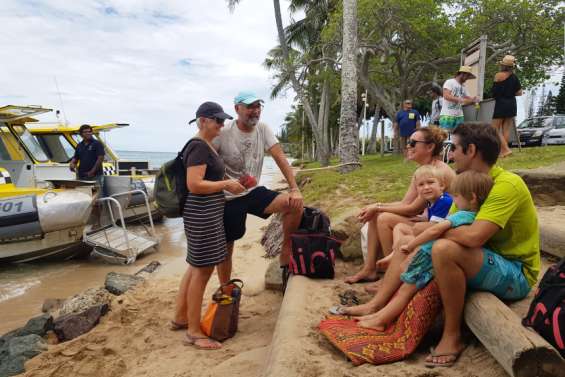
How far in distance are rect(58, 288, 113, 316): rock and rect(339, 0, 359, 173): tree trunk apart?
289 inches

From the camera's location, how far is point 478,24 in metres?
15.2

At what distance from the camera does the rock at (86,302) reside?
480 cm

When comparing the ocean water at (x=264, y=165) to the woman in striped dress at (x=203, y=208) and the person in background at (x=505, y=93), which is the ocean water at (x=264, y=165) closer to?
the woman in striped dress at (x=203, y=208)

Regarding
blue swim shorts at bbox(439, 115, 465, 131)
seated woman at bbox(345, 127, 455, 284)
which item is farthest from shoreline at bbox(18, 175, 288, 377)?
blue swim shorts at bbox(439, 115, 465, 131)

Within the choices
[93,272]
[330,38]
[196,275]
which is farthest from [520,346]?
[330,38]

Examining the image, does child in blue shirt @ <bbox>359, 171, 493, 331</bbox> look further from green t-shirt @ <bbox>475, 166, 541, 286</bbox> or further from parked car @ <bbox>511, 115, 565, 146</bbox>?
parked car @ <bbox>511, 115, 565, 146</bbox>

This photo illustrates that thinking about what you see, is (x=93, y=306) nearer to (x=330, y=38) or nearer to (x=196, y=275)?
(x=196, y=275)

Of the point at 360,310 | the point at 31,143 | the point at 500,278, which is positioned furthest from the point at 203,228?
the point at 31,143

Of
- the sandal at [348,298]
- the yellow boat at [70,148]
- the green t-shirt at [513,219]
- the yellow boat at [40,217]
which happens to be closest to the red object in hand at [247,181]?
the sandal at [348,298]

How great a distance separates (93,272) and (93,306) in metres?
3.11

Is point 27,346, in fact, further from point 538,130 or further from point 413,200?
point 538,130

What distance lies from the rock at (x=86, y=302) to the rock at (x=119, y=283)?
12 cm

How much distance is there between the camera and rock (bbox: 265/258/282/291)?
14.6 ft

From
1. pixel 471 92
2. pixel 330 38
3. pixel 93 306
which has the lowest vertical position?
pixel 93 306
